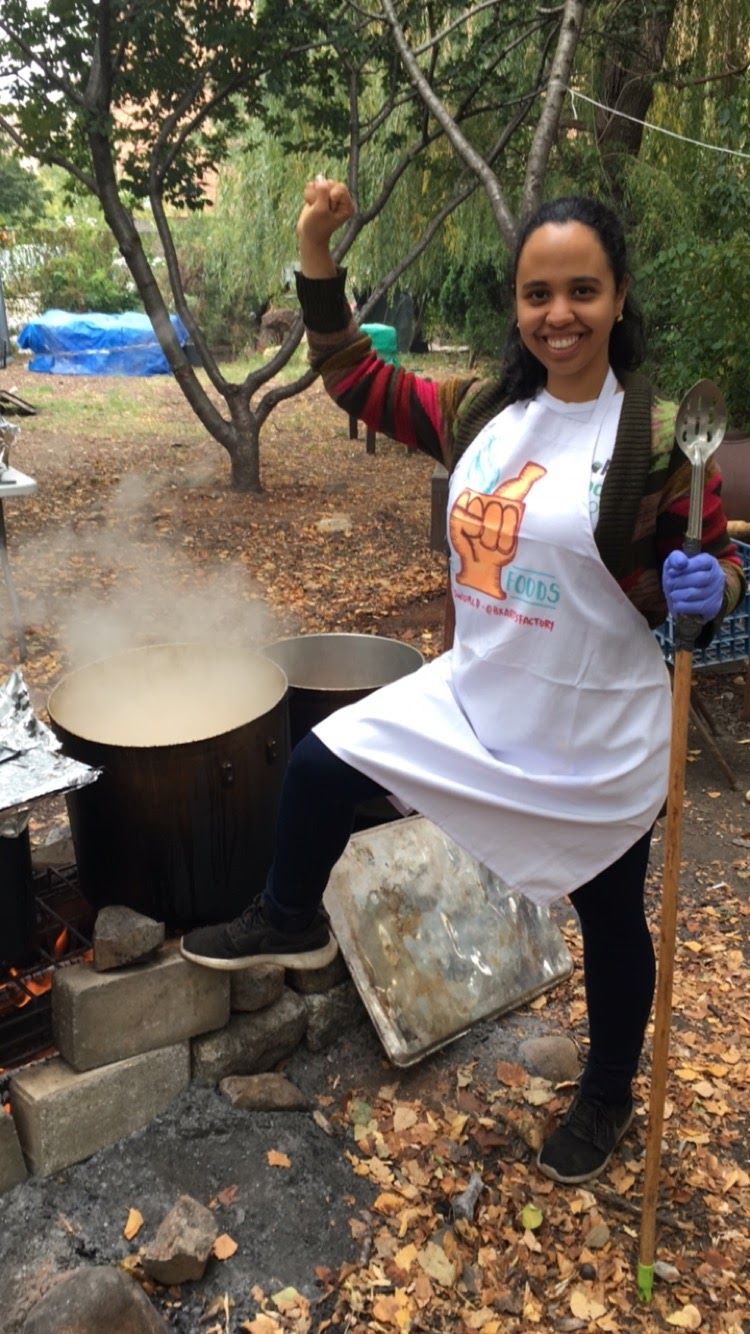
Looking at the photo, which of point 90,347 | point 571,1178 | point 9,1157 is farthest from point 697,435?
point 90,347

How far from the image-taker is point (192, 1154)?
8.64 feet

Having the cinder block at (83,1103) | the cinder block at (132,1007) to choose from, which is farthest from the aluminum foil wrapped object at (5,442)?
the cinder block at (83,1103)

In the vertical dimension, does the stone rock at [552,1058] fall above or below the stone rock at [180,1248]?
below

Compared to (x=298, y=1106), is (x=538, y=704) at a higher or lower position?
higher

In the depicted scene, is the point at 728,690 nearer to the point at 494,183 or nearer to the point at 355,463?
the point at 494,183

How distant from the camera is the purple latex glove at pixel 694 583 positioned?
188 centimetres

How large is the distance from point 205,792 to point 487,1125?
46.4 inches

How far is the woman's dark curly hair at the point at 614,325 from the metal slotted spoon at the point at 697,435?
19cm

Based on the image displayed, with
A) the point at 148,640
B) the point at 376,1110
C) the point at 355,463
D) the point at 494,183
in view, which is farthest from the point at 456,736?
the point at 355,463

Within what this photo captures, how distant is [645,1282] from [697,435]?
186 cm

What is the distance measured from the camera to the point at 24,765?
8.18 ft

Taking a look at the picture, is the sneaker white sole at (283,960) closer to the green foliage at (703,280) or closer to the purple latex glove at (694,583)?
the purple latex glove at (694,583)

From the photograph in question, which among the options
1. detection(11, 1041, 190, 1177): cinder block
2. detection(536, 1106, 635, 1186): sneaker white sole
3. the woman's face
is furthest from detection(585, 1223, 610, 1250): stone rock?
the woman's face

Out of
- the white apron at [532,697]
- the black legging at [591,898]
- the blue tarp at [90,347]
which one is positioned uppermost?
the white apron at [532,697]
